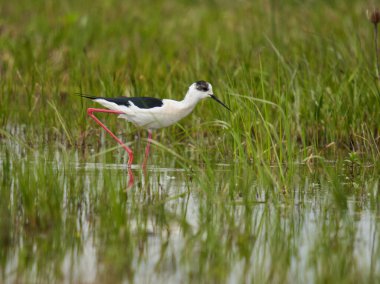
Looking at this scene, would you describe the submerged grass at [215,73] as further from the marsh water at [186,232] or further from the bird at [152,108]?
the marsh water at [186,232]

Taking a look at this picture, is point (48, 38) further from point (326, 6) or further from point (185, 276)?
point (185, 276)

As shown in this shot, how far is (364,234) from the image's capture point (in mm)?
5082

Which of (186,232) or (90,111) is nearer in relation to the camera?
(186,232)

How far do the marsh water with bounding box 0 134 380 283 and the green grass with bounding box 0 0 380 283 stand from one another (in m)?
0.01

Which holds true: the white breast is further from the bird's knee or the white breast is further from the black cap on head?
the bird's knee

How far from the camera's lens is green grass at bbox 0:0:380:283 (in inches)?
175

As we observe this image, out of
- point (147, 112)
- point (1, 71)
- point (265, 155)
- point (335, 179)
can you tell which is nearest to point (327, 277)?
point (335, 179)

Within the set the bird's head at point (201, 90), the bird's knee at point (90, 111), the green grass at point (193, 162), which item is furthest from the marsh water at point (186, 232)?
the bird's knee at point (90, 111)

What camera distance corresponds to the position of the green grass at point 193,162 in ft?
14.5

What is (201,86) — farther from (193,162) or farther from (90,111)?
(90,111)

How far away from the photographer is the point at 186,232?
4.93 meters

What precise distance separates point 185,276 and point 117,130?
15.1ft

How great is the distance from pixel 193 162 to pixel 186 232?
8.29 feet

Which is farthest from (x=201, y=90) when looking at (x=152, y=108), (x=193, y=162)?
(x=193, y=162)
